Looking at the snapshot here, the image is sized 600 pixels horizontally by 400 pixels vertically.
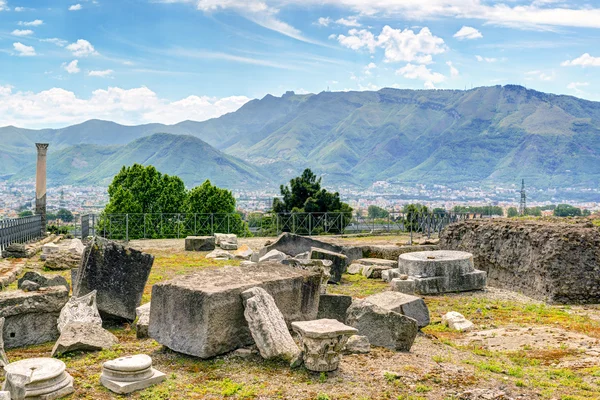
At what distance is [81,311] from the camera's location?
9789 mm

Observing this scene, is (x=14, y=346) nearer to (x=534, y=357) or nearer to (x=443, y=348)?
(x=443, y=348)

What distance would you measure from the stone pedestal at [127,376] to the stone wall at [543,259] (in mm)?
11399

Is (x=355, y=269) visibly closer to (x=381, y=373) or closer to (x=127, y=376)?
(x=381, y=373)

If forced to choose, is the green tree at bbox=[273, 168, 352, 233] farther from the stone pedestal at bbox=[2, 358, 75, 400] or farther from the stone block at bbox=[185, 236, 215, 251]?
the stone pedestal at bbox=[2, 358, 75, 400]

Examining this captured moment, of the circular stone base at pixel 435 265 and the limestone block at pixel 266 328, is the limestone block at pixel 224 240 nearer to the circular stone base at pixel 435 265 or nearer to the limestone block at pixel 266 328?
the circular stone base at pixel 435 265

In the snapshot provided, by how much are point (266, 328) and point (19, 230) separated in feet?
60.8

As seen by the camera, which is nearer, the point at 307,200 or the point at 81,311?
the point at 81,311

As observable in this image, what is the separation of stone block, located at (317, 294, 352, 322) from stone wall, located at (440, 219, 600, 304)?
7135mm

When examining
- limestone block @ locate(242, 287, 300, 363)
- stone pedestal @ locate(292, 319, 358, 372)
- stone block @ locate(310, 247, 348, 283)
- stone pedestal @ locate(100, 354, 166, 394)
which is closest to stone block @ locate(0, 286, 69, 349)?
stone pedestal @ locate(100, 354, 166, 394)

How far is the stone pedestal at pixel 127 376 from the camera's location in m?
6.84

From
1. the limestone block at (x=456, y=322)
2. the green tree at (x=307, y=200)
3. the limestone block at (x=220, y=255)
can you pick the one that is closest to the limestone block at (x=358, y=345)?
the limestone block at (x=456, y=322)

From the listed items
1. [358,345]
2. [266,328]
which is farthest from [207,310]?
[358,345]

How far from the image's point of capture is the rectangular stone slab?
8.00m

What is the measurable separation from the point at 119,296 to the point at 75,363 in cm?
284
